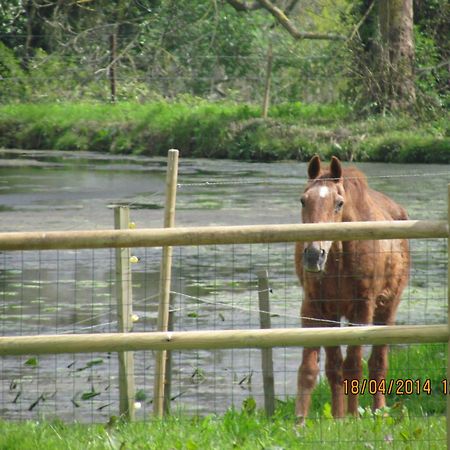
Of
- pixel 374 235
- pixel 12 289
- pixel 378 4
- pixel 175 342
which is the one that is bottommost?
pixel 12 289

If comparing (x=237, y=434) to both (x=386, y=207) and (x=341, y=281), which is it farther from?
(x=386, y=207)

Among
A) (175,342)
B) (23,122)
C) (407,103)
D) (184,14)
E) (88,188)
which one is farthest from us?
(184,14)

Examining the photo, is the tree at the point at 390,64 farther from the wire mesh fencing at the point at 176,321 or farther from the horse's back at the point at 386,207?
the horse's back at the point at 386,207

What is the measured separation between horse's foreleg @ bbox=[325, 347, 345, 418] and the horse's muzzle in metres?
0.77

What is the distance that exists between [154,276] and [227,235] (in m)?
9.04

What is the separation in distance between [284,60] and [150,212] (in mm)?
16446

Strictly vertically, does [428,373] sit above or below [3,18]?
below

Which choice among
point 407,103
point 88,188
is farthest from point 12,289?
point 407,103

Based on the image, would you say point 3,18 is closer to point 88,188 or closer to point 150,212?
point 88,188

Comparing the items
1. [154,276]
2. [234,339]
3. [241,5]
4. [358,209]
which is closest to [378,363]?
[358,209]

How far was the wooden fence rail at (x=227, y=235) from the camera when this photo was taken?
5969 millimetres

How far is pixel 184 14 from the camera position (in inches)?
1518

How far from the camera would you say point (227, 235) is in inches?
236

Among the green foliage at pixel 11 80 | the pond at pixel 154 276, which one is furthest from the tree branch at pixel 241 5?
the green foliage at pixel 11 80
